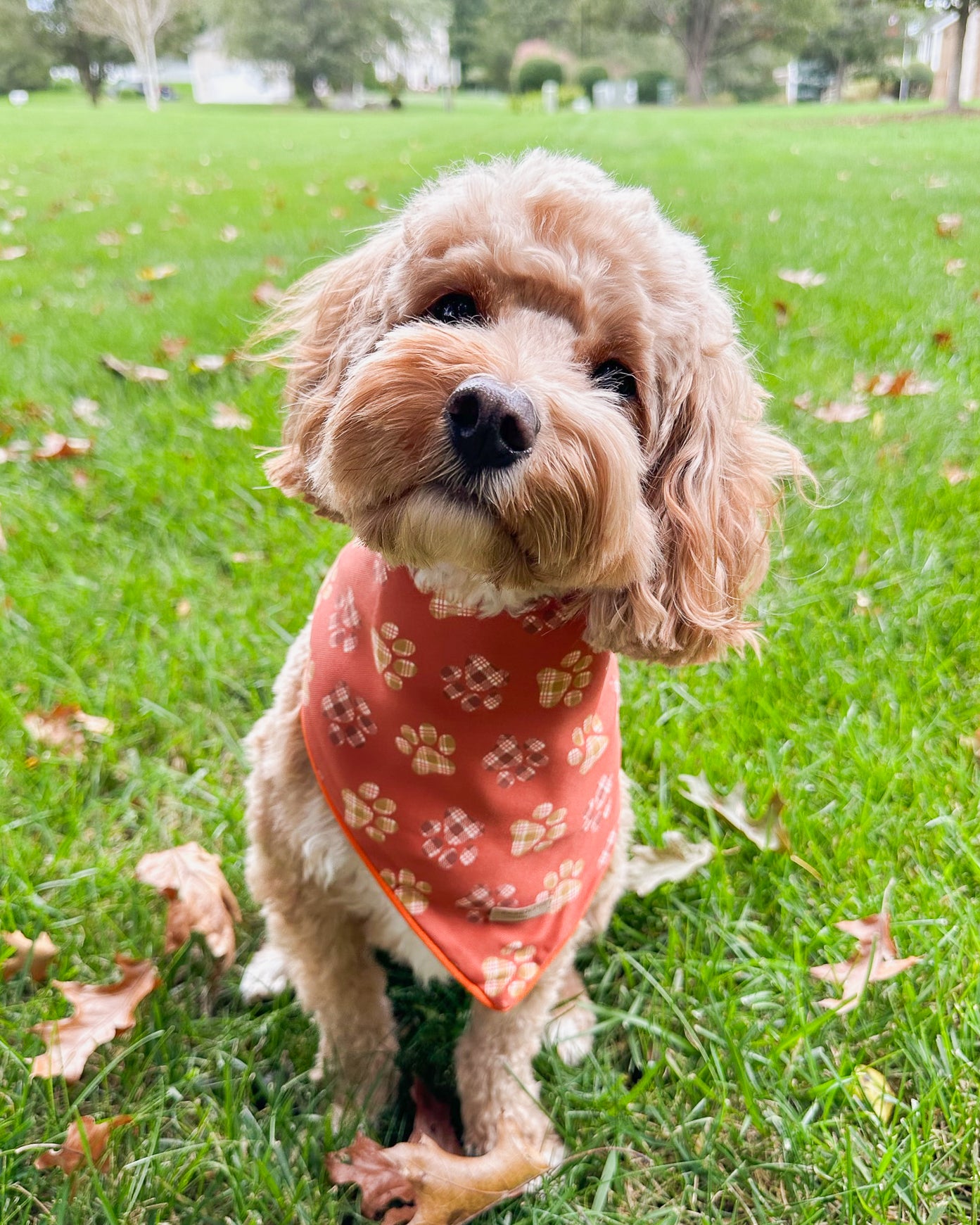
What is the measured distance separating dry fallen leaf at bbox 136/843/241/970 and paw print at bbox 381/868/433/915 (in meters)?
0.58

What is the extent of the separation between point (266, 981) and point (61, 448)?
2714 mm

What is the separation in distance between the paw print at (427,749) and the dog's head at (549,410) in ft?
1.10

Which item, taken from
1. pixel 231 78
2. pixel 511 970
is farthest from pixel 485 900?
pixel 231 78

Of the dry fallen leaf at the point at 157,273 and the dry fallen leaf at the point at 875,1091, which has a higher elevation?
the dry fallen leaf at the point at 157,273

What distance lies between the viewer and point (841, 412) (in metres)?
4.32

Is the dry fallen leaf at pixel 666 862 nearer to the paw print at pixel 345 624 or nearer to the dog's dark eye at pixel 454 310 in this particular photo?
the paw print at pixel 345 624

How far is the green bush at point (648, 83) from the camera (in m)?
34.4

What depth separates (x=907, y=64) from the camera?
12797 mm

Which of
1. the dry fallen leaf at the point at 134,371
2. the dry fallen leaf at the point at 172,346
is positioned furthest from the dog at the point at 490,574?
the dry fallen leaf at the point at 172,346

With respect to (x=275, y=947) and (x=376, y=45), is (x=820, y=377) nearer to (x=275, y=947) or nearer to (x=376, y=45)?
(x=275, y=947)

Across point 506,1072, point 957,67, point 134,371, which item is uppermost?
point 957,67

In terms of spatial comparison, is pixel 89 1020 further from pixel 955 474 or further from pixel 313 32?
pixel 313 32

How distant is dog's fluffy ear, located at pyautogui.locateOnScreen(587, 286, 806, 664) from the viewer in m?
1.66

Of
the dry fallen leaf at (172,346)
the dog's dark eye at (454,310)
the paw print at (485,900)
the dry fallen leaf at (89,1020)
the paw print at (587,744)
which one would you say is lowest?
the dry fallen leaf at (89,1020)
